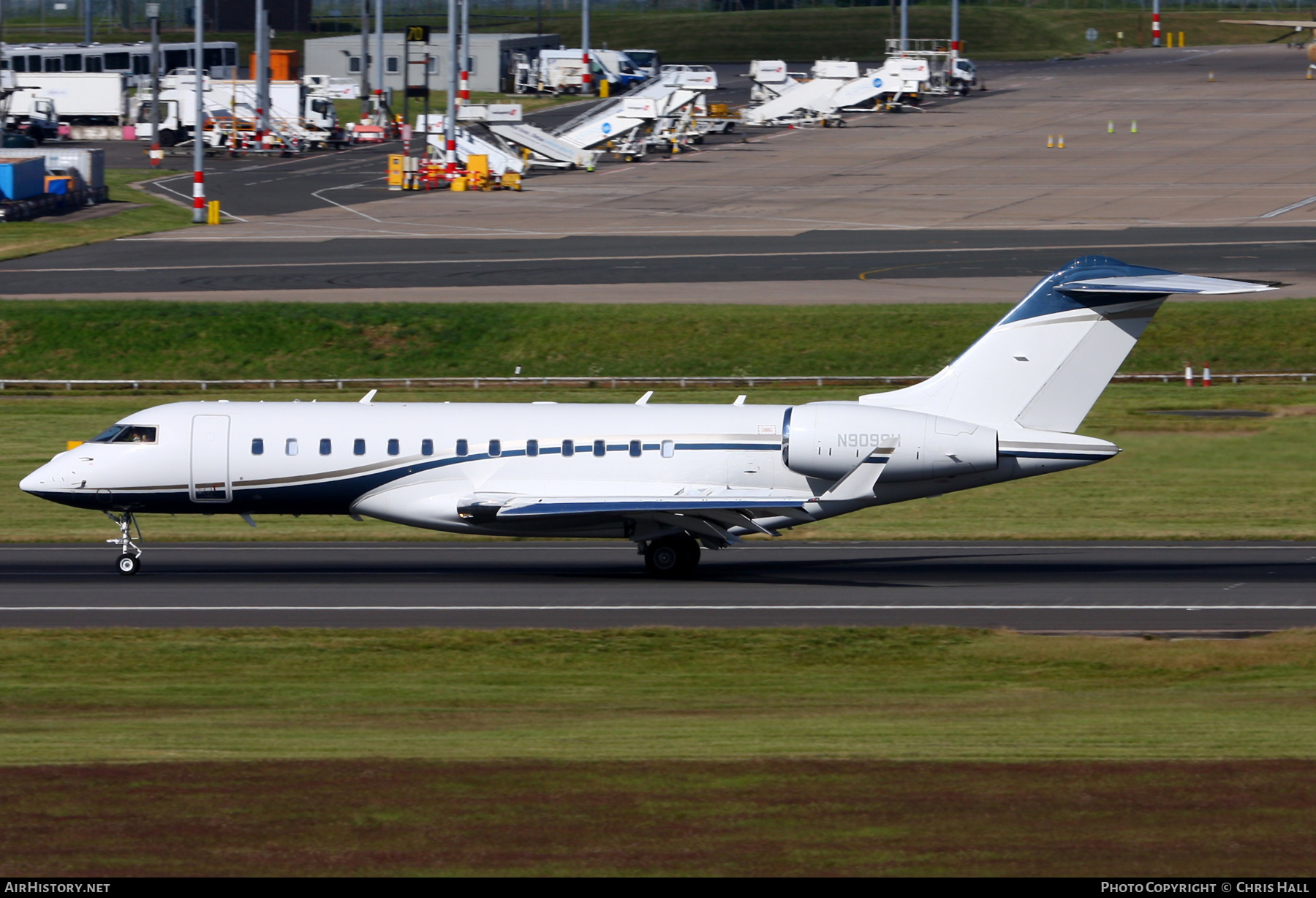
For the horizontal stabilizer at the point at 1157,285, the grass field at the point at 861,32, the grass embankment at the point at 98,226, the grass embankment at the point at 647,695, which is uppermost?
the grass field at the point at 861,32

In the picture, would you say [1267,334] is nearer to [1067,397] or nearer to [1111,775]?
[1067,397]

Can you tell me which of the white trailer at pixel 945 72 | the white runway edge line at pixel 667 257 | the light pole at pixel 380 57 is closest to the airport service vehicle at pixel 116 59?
the light pole at pixel 380 57

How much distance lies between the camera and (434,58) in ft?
456

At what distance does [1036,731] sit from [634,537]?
13.6m

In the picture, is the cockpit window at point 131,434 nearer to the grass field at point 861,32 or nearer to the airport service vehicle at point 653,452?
the airport service vehicle at point 653,452

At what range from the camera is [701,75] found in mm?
117812

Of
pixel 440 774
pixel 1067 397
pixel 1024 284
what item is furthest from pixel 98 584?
pixel 1024 284

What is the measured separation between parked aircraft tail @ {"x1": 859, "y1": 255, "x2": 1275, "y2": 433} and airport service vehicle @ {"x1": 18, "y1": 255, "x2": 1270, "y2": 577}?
0.03 m

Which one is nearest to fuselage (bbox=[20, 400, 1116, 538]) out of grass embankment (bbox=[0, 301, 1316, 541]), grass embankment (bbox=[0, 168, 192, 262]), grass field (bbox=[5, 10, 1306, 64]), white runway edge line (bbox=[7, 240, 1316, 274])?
grass embankment (bbox=[0, 301, 1316, 541])

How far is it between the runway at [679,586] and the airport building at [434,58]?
108852mm

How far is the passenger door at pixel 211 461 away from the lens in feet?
105

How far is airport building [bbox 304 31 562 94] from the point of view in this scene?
465 ft

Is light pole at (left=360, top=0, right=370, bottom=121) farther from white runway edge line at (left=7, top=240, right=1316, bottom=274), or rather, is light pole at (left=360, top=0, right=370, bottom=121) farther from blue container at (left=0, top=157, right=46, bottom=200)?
white runway edge line at (left=7, top=240, right=1316, bottom=274)

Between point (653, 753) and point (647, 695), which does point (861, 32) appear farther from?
point (653, 753)
